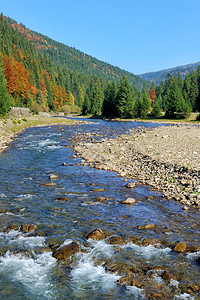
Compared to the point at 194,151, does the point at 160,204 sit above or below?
below

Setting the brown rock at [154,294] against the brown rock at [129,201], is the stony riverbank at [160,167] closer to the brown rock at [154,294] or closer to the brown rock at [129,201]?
the brown rock at [129,201]

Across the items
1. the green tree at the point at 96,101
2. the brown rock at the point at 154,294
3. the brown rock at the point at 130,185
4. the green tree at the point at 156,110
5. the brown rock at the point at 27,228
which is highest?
→ the green tree at the point at 96,101

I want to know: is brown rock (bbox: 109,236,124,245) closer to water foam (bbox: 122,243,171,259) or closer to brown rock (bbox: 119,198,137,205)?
water foam (bbox: 122,243,171,259)

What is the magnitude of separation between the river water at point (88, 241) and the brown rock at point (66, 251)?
19 cm

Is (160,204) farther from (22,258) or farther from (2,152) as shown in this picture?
(2,152)

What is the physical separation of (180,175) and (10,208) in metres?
11.1

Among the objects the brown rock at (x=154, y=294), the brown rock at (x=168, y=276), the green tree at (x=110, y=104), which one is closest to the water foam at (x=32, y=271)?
the brown rock at (x=154, y=294)

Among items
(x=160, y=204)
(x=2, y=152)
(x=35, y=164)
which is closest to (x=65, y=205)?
(x=160, y=204)

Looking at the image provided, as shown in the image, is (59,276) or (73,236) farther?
(73,236)

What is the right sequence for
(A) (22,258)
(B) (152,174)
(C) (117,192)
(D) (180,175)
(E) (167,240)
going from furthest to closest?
(B) (152,174), (D) (180,175), (C) (117,192), (E) (167,240), (A) (22,258)

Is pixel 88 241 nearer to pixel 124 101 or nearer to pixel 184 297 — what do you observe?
pixel 184 297

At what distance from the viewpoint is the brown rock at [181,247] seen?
28.1ft

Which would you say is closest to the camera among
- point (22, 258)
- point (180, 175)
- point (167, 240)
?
point (22, 258)

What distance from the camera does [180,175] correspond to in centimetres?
1600
